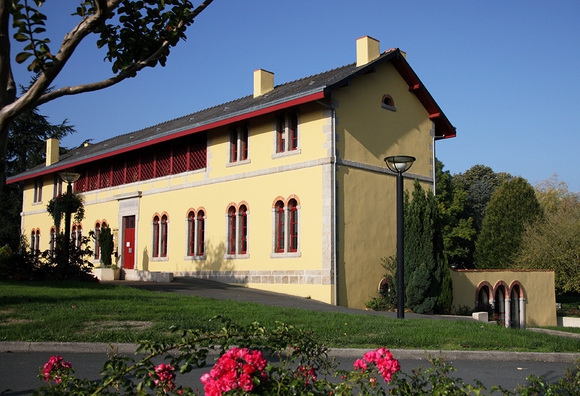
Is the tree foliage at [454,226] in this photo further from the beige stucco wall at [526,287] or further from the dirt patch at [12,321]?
the dirt patch at [12,321]

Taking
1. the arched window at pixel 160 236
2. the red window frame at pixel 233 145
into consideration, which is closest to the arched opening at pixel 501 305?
the red window frame at pixel 233 145

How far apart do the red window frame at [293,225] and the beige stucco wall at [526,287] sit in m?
5.48

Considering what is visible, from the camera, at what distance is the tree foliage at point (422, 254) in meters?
19.6

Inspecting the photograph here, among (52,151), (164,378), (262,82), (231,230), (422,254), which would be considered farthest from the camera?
(52,151)

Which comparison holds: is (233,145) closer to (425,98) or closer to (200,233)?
Answer: (200,233)

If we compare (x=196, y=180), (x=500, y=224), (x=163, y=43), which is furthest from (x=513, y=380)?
(x=500, y=224)

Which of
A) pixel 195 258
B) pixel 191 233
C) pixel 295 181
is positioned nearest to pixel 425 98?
pixel 295 181

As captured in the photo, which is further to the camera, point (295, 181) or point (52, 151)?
point (52, 151)

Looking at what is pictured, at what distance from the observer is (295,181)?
21719mm

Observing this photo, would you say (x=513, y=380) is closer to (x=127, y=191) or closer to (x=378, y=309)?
(x=378, y=309)

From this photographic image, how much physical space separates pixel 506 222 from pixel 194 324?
31659mm

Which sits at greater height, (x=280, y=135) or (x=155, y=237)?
(x=280, y=135)

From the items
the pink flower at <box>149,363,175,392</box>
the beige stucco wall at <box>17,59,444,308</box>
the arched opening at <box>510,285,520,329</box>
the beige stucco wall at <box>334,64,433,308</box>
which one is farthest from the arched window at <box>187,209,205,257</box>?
the pink flower at <box>149,363,175,392</box>

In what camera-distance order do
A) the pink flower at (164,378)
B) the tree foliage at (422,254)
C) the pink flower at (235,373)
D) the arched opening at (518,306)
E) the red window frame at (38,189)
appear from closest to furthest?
1. the pink flower at (235,373)
2. the pink flower at (164,378)
3. the tree foliage at (422,254)
4. the arched opening at (518,306)
5. the red window frame at (38,189)
